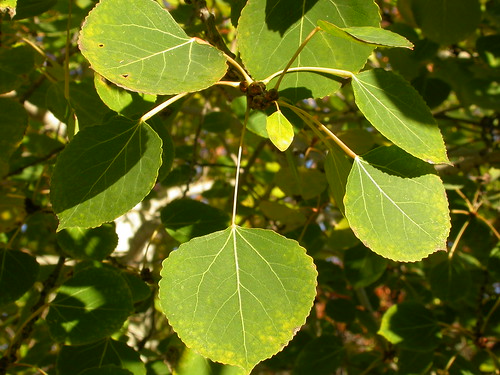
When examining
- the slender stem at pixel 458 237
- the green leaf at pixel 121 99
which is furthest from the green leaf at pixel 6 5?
the slender stem at pixel 458 237

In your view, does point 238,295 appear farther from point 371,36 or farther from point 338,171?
point 371,36

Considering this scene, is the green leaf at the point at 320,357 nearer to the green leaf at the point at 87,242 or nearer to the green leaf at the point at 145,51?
the green leaf at the point at 87,242

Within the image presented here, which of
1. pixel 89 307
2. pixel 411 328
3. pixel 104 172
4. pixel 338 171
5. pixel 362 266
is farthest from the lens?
pixel 362 266

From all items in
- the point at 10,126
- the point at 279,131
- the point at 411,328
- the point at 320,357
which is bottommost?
the point at 320,357

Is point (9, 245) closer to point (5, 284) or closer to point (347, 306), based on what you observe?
point (5, 284)

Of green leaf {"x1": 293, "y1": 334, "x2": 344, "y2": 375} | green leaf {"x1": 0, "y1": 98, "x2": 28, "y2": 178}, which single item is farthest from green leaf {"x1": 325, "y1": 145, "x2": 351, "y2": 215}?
green leaf {"x1": 293, "y1": 334, "x2": 344, "y2": 375}

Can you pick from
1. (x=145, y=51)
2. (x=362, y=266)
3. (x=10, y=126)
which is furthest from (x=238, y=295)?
(x=362, y=266)

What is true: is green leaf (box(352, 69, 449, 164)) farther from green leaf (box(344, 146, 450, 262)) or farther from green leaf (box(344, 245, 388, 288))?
green leaf (box(344, 245, 388, 288))
